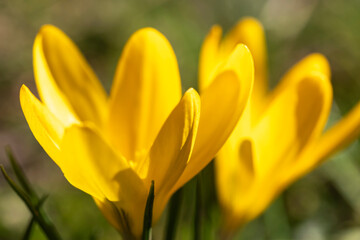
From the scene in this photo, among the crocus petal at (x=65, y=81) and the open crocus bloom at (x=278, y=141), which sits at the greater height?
the crocus petal at (x=65, y=81)

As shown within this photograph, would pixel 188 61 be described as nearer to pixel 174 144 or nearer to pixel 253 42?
pixel 253 42

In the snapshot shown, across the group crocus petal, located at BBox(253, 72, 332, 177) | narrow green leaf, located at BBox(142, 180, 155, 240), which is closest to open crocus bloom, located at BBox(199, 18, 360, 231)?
crocus petal, located at BBox(253, 72, 332, 177)

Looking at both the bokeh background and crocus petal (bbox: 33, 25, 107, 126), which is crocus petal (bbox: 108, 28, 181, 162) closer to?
crocus petal (bbox: 33, 25, 107, 126)

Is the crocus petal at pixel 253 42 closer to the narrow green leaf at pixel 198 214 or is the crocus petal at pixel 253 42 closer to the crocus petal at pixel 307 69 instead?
the crocus petal at pixel 307 69

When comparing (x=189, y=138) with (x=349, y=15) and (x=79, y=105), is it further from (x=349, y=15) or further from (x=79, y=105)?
(x=349, y=15)

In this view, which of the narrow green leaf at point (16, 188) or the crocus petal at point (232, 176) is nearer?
the narrow green leaf at point (16, 188)

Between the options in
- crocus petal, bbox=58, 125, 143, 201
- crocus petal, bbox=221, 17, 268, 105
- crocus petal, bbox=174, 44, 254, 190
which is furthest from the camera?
crocus petal, bbox=221, 17, 268, 105

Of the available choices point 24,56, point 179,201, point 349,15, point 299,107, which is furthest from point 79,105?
point 349,15

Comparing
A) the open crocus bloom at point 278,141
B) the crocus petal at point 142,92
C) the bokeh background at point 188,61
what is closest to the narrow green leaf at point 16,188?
the crocus petal at point 142,92
